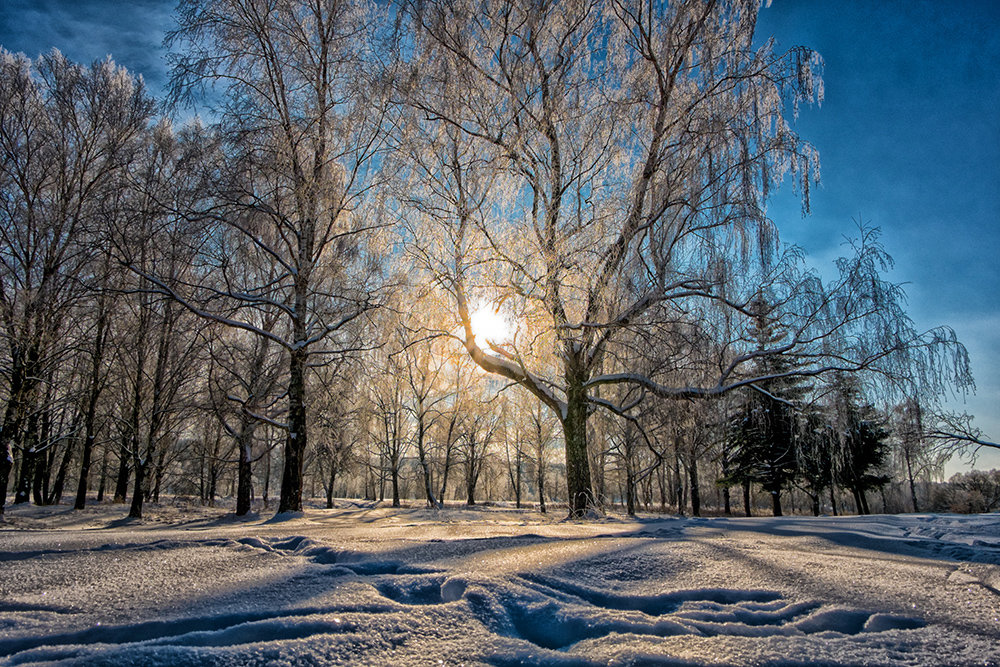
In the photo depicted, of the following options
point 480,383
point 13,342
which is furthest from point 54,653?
point 13,342

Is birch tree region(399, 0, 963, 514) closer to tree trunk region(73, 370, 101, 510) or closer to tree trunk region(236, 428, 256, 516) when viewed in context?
tree trunk region(236, 428, 256, 516)

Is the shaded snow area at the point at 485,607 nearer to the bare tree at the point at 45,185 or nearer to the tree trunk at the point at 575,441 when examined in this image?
the tree trunk at the point at 575,441

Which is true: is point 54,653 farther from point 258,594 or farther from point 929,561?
point 929,561

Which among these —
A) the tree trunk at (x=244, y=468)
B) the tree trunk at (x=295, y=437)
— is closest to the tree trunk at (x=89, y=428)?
the tree trunk at (x=244, y=468)

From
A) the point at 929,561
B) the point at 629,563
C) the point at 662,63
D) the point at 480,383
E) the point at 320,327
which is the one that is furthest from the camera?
the point at 480,383

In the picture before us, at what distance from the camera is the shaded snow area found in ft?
3.45

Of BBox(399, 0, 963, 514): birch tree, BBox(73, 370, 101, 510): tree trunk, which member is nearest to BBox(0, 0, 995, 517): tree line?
BBox(399, 0, 963, 514): birch tree

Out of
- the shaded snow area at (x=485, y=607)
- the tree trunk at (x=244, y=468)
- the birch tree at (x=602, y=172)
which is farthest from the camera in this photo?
the tree trunk at (x=244, y=468)

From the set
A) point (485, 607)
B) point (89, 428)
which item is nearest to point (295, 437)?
point (485, 607)

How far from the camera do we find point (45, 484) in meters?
20.3

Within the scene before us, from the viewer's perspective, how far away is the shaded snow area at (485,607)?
1.05 m

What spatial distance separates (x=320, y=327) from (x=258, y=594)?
7.78m

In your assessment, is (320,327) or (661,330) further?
(320,327)

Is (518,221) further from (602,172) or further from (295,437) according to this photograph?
(295,437)
